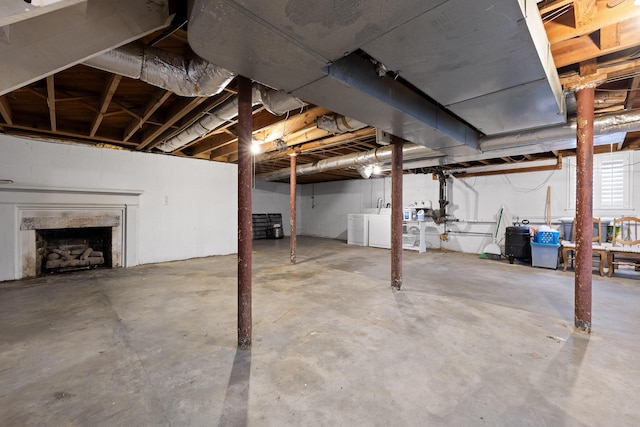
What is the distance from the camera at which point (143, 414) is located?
1.37 metres

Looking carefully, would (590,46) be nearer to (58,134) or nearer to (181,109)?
(181,109)

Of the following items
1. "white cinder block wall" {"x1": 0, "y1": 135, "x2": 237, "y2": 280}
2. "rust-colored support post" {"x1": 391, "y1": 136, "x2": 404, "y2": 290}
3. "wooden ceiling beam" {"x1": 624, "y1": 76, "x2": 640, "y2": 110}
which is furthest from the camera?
"white cinder block wall" {"x1": 0, "y1": 135, "x2": 237, "y2": 280}

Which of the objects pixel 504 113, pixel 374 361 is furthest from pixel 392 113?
pixel 374 361

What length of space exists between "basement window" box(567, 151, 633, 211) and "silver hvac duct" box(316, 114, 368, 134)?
17.3 feet

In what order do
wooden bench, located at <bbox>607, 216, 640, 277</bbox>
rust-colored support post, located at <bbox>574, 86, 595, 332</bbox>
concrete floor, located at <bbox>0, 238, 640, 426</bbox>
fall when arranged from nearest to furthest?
concrete floor, located at <bbox>0, 238, 640, 426</bbox>, rust-colored support post, located at <bbox>574, 86, 595, 332</bbox>, wooden bench, located at <bbox>607, 216, 640, 277</bbox>

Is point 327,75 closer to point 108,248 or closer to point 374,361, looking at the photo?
point 374,361

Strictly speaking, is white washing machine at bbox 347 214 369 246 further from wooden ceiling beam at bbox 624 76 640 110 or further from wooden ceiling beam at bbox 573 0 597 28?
A: wooden ceiling beam at bbox 573 0 597 28

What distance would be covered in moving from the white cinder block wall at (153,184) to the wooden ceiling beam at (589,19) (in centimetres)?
567

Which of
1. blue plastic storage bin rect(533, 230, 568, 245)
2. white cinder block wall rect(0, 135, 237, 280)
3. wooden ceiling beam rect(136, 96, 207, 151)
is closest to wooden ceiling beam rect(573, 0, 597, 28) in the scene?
wooden ceiling beam rect(136, 96, 207, 151)

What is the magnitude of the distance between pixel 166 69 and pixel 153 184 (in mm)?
3759

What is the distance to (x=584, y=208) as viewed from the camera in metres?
2.35

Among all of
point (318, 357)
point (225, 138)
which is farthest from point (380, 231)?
point (318, 357)

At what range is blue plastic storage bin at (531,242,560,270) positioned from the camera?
4.72 metres

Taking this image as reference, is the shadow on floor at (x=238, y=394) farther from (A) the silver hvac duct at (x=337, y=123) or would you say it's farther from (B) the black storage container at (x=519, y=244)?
(B) the black storage container at (x=519, y=244)
